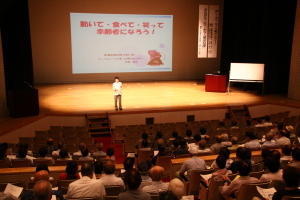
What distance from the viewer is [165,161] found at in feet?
18.7

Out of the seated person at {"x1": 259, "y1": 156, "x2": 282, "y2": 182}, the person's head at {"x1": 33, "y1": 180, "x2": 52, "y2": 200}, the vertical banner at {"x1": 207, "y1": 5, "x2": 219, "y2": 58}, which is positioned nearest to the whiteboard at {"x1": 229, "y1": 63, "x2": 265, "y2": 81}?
the vertical banner at {"x1": 207, "y1": 5, "x2": 219, "y2": 58}

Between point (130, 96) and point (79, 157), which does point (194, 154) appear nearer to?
point (79, 157)

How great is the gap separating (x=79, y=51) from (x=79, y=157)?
10.9 m

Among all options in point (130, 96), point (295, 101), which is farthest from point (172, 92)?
point (295, 101)

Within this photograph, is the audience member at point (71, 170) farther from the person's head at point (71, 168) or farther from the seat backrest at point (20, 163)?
the seat backrest at point (20, 163)

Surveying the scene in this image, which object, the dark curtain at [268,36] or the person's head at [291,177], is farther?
the dark curtain at [268,36]

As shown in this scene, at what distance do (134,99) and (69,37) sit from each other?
5.64 meters

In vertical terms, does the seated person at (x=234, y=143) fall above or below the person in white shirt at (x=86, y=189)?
below

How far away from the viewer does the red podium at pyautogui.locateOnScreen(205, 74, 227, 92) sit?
46.2 feet

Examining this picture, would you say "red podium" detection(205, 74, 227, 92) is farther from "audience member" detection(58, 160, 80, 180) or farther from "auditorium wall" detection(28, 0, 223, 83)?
"audience member" detection(58, 160, 80, 180)

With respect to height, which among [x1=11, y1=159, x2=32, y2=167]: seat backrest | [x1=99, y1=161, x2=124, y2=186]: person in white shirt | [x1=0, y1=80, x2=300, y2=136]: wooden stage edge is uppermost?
[x1=99, y1=161, x2=124, y2=186]: person in white shirt

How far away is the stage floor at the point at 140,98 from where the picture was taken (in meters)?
11.5

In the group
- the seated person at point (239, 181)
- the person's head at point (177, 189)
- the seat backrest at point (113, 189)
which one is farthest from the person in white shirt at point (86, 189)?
the seated person at point (239, 181)

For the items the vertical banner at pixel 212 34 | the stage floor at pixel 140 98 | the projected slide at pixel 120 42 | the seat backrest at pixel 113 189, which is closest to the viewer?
the seat backrest at pixel 113 189
